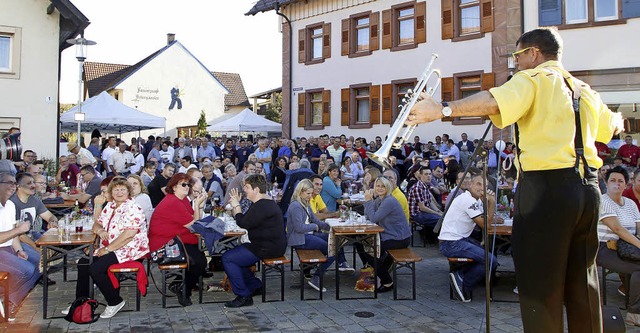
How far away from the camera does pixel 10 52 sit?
1789cm

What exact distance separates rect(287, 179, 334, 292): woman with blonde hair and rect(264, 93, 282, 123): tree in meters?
32.3

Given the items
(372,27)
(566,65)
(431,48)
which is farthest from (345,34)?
(566,65)

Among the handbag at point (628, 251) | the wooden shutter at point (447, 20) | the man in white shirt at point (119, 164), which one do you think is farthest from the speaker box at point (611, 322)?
the wooden shutter at point (447, 20)

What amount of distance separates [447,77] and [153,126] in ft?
31.3

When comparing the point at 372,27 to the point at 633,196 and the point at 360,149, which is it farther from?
the point at 633,196

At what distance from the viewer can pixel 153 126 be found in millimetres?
19219

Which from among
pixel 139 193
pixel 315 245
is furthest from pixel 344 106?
pixel 315 245

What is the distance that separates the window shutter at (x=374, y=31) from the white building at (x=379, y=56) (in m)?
0.04

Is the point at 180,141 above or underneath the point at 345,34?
underneath

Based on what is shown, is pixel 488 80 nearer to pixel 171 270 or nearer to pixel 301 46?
pixel 301 46

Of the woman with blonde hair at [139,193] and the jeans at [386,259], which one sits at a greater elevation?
the woman with blonde hair at [139,193]

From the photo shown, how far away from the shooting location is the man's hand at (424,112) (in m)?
2.52

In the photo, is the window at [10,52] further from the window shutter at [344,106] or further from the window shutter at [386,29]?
the window shutter at [386,29]

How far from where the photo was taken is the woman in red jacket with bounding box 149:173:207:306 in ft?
22.1
